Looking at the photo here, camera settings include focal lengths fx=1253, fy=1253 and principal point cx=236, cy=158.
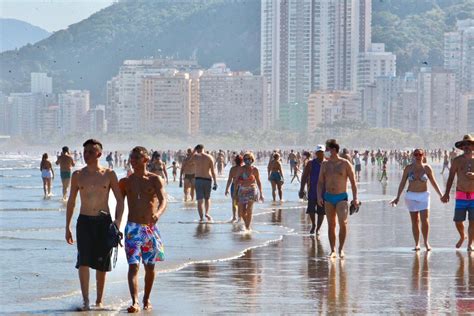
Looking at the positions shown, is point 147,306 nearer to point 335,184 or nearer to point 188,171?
point 335,184

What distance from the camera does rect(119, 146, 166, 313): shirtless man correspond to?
10727mm

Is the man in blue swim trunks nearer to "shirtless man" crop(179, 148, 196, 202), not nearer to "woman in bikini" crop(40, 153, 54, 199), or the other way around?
"shirtless man" crop(179, 148, 196, 202)

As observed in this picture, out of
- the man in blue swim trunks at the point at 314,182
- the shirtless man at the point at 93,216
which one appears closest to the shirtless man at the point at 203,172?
the man in blue swim trunks at the point at 314,182

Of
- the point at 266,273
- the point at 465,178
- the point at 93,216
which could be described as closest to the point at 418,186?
the point at 465,178

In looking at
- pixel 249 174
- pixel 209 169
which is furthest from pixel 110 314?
pixel 209 169

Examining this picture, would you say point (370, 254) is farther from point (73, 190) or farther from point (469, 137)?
point (73, 190)

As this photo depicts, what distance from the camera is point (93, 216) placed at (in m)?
10.8

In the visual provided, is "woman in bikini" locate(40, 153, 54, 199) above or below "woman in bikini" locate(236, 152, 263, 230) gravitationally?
below

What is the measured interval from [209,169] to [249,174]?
89.7 inches

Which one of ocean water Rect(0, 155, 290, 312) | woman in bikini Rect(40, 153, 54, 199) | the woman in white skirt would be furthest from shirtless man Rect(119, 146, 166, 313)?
woman in bikini Rect(40, 153, 54, 199)

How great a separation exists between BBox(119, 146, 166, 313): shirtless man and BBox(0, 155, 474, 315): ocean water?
0.37 metres

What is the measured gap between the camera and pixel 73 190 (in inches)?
432

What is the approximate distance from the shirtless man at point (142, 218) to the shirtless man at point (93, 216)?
0.14 m

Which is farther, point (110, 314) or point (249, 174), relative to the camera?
point (249, 174)
